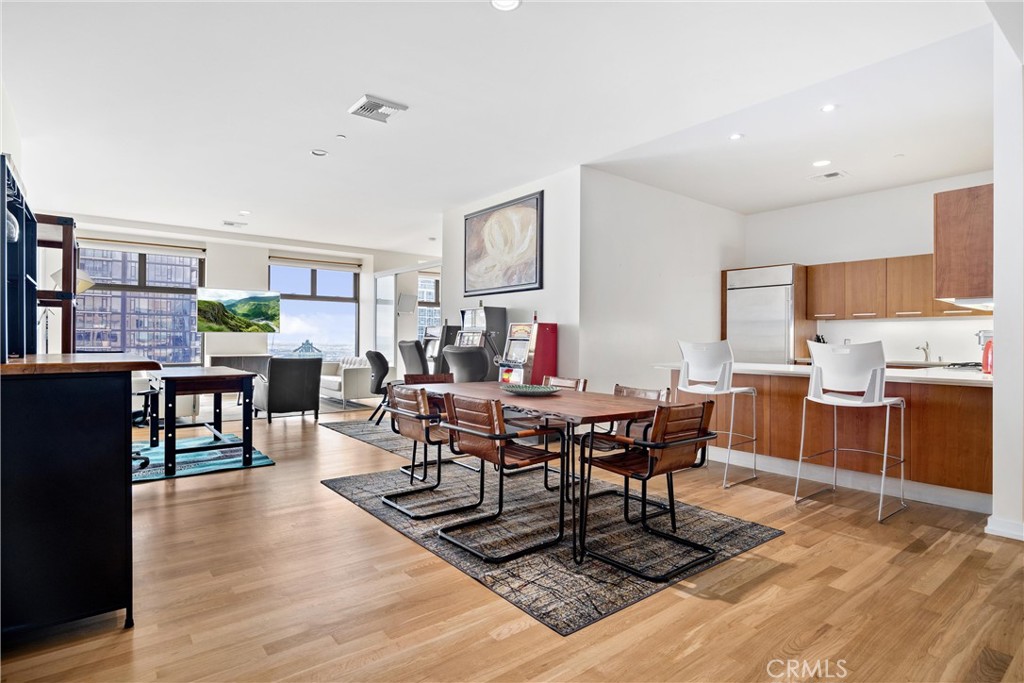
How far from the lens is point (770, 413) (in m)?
4.43

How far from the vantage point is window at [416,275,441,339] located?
1137cm

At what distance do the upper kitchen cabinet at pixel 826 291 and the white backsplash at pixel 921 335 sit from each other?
0.31 m

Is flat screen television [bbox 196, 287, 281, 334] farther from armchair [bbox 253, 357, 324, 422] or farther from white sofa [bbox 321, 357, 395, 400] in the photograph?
armchair [bbox 253, 357, 324, 422]

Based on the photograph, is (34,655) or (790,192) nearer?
(34,655)

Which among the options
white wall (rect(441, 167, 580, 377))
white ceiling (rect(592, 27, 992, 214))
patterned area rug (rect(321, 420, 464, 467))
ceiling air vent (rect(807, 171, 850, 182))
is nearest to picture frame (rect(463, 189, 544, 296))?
white wall (rect(441, 167, 580, 377))

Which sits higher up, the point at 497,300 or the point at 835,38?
the point at 835,38

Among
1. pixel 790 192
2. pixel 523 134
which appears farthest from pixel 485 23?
pixel 790 192

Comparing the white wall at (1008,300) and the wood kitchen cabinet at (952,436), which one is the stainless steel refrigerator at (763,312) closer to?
the wood kitchen cabinet at (952,436)

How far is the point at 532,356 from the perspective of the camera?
5668 millimetres

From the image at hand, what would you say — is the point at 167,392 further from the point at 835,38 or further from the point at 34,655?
the point at 835,38

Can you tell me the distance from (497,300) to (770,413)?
3423 mm

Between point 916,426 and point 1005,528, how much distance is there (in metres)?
0.80

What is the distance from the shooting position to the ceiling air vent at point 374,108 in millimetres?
4008

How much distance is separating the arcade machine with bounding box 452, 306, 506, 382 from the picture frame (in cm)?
37
